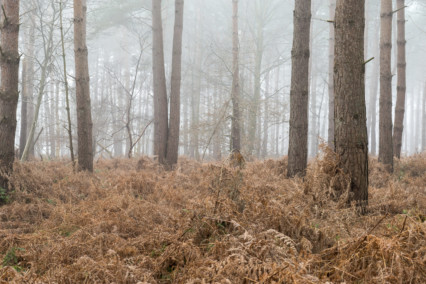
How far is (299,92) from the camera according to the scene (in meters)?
7.42

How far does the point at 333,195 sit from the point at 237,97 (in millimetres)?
9690

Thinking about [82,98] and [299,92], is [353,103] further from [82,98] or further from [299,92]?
[82,98]

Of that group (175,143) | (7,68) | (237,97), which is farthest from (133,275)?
(237,97)

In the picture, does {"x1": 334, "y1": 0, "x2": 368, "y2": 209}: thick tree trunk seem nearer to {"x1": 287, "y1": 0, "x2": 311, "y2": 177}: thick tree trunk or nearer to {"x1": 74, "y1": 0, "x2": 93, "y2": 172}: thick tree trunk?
{"x1": 287, "y1": 0, "x2": 311, "y2": 177}: thick tree trunk

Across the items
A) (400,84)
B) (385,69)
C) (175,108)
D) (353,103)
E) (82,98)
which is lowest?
(353,103)

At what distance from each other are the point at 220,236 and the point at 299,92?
4.57 meters

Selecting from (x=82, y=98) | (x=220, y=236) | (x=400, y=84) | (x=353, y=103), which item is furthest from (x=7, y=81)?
(x=400, y=84)

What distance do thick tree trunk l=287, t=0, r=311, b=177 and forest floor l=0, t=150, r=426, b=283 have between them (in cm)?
185

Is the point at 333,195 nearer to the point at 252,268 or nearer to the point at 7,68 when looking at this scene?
the point at 252,268

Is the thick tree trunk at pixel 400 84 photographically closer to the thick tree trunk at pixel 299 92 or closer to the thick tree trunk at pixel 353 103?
the thick tree trunk at pixel 299 92

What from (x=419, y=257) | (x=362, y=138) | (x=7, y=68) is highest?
(x=7, y=68)

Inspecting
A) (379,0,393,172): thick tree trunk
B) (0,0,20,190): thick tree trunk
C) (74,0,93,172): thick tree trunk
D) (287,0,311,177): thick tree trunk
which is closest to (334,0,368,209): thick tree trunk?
(287,0,311,177): thick tree trunk

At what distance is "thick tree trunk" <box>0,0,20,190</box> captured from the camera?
6.06 metres

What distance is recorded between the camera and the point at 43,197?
250 inches
